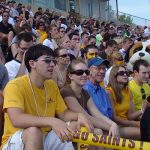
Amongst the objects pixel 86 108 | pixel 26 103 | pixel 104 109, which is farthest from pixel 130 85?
pixel 26 103

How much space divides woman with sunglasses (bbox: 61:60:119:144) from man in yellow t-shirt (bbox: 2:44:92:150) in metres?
0.28

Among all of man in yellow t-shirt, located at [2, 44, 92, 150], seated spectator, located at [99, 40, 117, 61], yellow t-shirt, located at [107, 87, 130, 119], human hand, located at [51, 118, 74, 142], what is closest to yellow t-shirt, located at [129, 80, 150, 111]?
yellow t-shirt, located at [107, 87, 130, 119]

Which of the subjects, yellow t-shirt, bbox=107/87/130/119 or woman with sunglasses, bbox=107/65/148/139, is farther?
yellow t-shirt, bbox=107/87/130/119

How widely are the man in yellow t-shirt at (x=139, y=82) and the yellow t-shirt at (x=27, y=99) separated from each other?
2312 mm

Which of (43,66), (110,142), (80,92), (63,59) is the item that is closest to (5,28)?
(63,59)

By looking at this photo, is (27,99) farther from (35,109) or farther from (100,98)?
(100,98)

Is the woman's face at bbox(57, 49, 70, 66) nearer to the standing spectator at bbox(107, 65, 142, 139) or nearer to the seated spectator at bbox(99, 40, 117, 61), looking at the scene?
the standing spectator at bbox(107, 65, 142, 139)

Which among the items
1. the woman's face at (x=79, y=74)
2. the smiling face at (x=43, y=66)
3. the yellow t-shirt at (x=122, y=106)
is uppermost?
the smiling face at (x=43, y=66)

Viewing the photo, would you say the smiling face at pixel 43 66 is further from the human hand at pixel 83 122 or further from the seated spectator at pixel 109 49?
the seated spectator at pixel 109 49

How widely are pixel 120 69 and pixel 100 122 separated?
1.51 meters

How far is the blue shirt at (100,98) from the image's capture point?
5.38 m

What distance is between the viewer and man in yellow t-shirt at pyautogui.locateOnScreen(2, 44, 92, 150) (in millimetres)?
3596

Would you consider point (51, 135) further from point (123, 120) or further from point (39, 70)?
point (123, 120)

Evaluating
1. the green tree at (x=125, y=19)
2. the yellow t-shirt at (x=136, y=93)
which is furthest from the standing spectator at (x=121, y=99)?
the green tree at (x=125, y=19)
